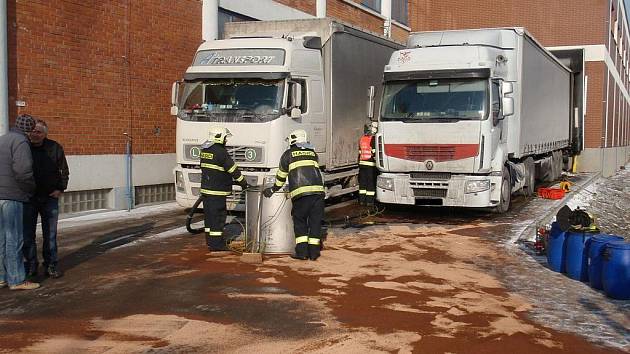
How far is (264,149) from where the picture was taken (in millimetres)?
11305

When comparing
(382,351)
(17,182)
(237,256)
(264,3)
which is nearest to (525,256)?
(237,256)

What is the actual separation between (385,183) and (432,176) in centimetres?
100

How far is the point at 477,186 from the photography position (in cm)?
1236

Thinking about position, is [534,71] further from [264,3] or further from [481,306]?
[481,306]

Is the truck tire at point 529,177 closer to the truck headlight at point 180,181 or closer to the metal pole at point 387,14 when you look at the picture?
the truck headlight at point 180,181

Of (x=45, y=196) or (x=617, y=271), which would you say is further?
(x=45, y=196)

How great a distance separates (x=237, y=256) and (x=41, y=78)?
5951mm

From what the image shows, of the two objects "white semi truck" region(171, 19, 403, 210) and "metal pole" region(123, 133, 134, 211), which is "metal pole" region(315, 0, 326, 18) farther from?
"metal pole" region(123, 133, 134, 211)

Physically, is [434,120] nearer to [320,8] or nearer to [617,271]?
[617,271]

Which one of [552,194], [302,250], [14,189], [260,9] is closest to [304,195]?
[302,250]

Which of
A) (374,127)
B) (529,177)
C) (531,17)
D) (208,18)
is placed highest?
(531,17)

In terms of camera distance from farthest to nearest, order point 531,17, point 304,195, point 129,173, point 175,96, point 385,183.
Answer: point 531,17 < point 129,173 < point 385,183 < point 175,96 < point 304,195

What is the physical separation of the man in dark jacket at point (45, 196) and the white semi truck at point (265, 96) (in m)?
3.90

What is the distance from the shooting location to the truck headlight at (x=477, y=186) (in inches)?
486
